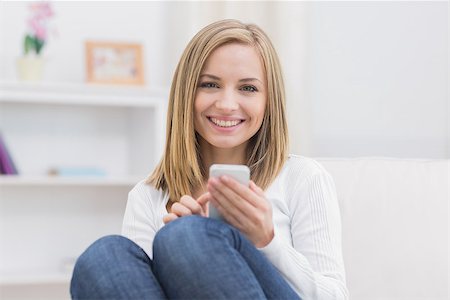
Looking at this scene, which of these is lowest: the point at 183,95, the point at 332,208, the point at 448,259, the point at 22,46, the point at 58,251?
the point at 58,251

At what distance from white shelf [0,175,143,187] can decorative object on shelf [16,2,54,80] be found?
35 centimetres

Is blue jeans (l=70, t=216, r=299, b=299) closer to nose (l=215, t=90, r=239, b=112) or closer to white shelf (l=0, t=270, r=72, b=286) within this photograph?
nose (l=215, t=90, r=239, b=112)

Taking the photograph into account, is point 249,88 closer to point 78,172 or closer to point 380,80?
point 78,172

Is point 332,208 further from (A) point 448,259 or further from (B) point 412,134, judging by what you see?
(B) point 412,134

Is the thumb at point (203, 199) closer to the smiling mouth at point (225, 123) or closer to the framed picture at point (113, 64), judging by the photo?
the smiling mouth at point (225, 123)

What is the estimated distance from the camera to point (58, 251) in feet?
9.24

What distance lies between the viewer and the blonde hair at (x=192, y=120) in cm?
149

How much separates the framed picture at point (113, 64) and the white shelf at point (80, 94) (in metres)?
0.06

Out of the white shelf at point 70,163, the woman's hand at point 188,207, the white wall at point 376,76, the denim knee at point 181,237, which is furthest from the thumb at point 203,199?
the white wall at point 376,76

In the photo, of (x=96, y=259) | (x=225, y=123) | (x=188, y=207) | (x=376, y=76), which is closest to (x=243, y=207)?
(x=188, y=207)

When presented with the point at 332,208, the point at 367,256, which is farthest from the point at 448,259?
the point at 332,208

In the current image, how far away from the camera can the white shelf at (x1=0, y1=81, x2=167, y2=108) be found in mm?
2562

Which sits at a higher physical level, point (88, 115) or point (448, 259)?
point (88, 115)

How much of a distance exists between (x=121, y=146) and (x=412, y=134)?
114 centimetres
